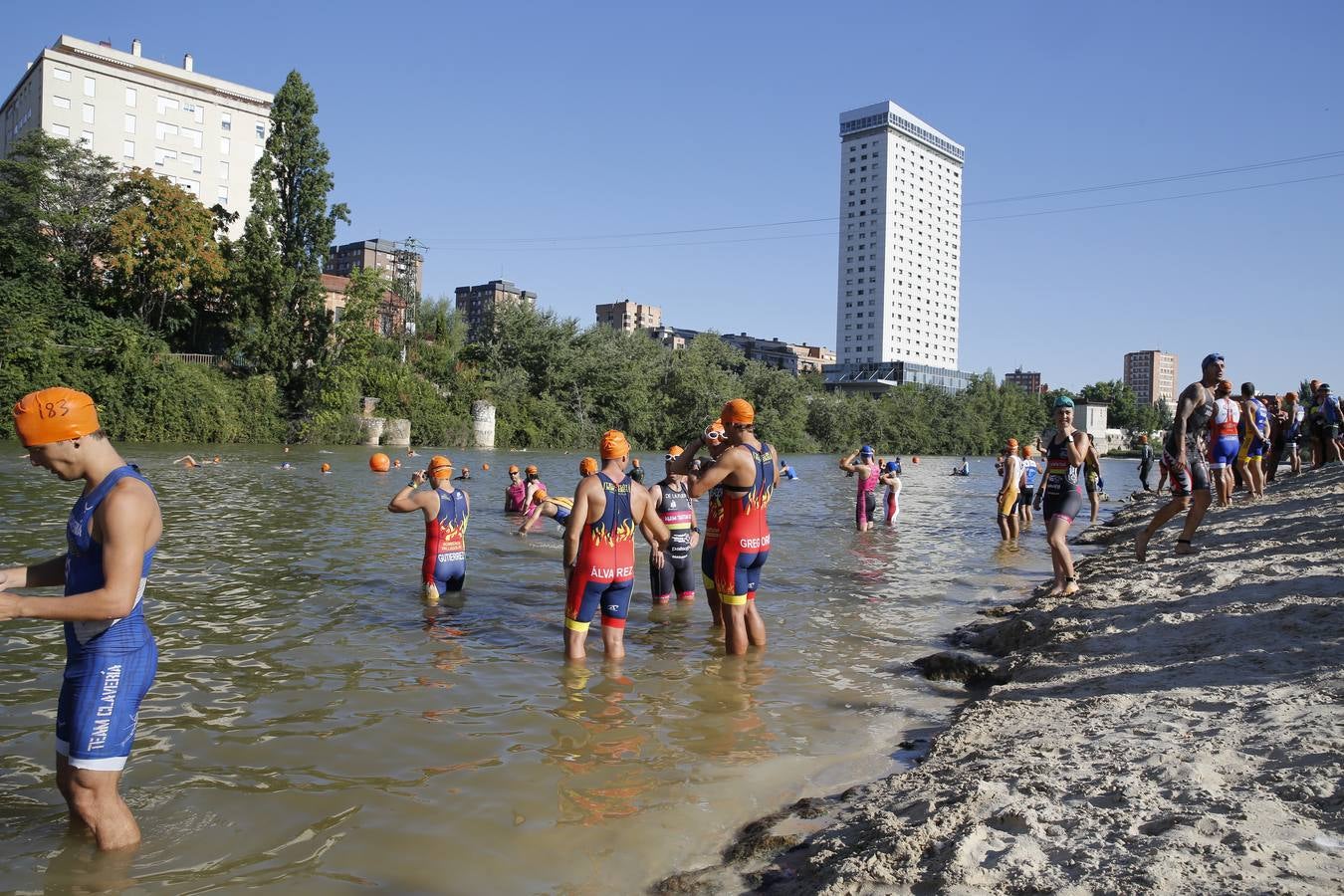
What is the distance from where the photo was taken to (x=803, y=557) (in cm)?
1466

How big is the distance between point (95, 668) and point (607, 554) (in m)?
4.05

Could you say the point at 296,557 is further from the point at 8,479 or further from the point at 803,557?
the point at 8,479

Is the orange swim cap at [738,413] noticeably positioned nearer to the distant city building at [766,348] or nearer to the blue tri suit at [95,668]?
the blue tri suit at [95,668]

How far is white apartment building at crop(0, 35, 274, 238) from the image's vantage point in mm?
71062

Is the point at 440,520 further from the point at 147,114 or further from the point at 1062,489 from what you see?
the point at 147,114

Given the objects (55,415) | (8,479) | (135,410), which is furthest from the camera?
(135,410)

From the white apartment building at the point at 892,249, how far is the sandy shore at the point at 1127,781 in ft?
500

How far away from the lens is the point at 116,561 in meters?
3.43

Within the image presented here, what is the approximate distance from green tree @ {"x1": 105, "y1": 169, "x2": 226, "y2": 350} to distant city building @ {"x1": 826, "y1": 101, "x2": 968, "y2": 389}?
380 feet

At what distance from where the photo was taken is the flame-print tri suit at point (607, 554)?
7.19 meters

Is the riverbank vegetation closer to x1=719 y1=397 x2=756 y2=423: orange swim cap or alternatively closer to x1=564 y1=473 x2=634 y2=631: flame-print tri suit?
x1=564 y1=473 x2=634 y2=631: flame-print tri suit

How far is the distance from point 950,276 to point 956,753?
18281 cm

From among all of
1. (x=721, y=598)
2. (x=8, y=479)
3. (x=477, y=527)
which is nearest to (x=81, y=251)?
(x=8, y=479)

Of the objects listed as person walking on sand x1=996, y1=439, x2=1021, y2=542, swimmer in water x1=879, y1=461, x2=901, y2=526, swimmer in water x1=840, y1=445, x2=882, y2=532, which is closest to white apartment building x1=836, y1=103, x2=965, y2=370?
swimmer in water x1=879, y1=461, x2=901, y2=526
